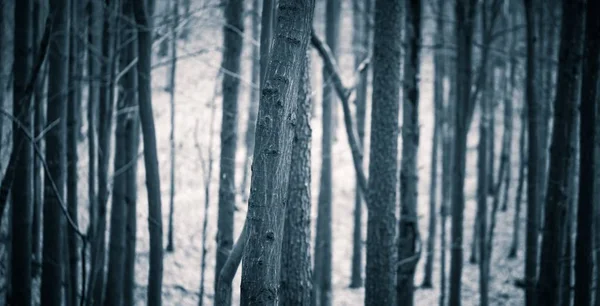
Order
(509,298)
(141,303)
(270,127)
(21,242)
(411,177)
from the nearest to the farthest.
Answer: (270,127), (21,242), (411,177), (141,303), (509,298)

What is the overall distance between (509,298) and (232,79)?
32.9ft

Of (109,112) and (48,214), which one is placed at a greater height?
(109,112)

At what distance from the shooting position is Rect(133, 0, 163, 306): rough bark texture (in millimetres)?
6133

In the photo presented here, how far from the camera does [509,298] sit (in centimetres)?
1193

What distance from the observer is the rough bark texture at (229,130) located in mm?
6685

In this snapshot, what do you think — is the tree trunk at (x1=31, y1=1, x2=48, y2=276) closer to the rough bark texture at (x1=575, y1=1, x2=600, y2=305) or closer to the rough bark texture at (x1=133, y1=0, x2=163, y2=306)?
the rough bark texture at (x1=133, y1=0, x2=163, y2=306)

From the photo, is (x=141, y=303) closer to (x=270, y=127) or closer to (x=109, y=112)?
(x=109, y=112)

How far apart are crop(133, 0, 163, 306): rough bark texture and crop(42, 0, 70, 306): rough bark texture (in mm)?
1401

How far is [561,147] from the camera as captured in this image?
636cm

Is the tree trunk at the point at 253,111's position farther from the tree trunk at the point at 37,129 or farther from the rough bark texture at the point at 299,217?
the tree trunk at the point at 37,129

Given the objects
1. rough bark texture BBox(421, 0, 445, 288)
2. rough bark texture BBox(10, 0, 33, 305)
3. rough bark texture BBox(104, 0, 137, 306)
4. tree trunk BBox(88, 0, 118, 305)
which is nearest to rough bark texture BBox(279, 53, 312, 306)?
tree trunk BBox(88, 0, 118, 305)

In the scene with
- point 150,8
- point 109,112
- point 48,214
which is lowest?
point 48,214

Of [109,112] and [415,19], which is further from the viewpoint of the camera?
[415,19]

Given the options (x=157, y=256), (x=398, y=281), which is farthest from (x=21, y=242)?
(x=398, y=281)
